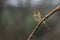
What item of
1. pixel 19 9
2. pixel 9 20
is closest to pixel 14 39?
pixel 9 20

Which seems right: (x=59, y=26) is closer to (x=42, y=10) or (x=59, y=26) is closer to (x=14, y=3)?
(x=42, y=10)

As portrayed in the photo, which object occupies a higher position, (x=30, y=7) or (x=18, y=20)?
(x=30, y=7)

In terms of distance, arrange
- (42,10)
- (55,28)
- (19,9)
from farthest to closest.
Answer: (19,9) → (55,28) → (42,10)

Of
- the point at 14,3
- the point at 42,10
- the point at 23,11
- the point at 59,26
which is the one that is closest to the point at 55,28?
the point at 59,26

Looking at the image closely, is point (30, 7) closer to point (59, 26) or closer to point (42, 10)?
point (42, 10)

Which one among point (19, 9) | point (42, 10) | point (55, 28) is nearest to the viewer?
point (42, 10)

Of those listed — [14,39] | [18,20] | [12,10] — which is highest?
[12,10]

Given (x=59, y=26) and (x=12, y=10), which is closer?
(x=59, y=26)
